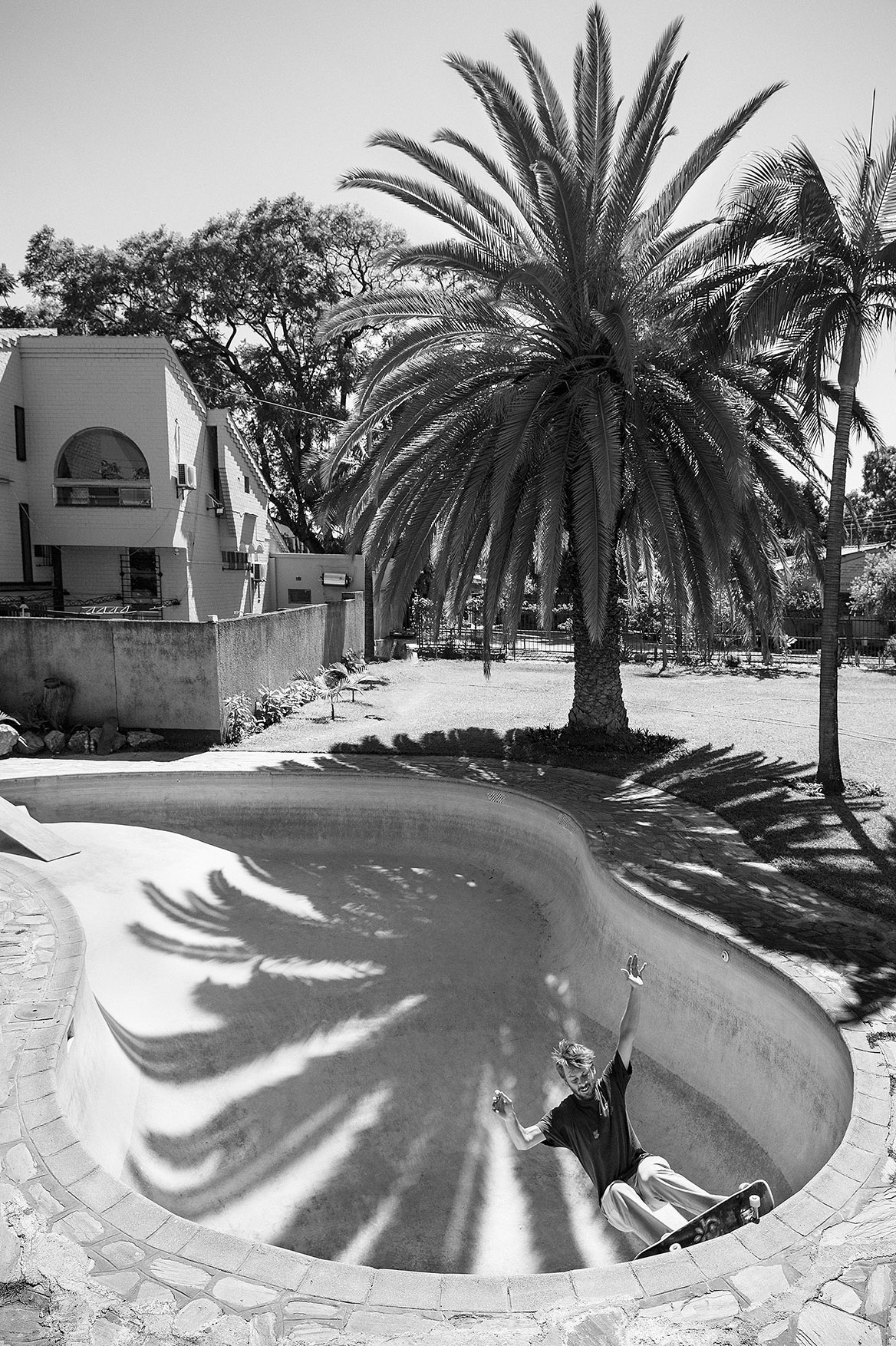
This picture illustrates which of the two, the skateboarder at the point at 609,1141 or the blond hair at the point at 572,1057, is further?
the blond hair at the point at 572,1057

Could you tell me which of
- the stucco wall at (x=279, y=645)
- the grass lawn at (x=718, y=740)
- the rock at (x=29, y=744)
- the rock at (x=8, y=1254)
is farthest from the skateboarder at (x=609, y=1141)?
the rock at (x=29, y=744)

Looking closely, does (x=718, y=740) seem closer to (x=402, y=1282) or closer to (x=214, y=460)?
(x=402, y=1282)

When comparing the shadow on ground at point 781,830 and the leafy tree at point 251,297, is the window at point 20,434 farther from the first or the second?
the shadow on ground at point 781,830

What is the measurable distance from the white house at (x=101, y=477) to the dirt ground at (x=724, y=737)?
6902 mm

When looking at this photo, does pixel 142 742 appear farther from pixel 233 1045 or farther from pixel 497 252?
pixel 497 252

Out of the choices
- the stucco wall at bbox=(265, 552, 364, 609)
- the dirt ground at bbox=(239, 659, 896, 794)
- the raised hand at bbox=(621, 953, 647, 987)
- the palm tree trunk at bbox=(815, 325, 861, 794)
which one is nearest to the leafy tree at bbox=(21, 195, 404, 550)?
the stucco wall at bbox=(265, 552, 364, 609)

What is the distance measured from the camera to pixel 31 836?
1069 centimetres

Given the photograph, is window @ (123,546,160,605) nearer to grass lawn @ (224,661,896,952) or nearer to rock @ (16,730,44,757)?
grass lawn @ (224,661,896,952)

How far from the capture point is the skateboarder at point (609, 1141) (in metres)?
4.44

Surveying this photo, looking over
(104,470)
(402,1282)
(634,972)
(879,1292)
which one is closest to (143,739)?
(104,470)

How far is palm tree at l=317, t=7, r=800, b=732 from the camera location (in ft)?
35.7

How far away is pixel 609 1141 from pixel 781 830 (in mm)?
5767

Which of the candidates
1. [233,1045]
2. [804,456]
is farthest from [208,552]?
[233,1045]

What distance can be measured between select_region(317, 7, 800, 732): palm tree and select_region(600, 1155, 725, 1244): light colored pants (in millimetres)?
7496
